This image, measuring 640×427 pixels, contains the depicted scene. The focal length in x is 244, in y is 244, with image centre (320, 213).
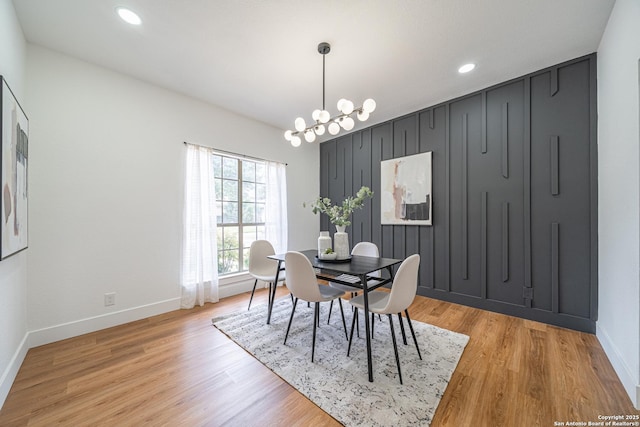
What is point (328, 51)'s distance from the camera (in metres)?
2.28

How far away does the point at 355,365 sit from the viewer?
1896 mm

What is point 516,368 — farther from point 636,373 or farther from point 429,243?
point 429,243

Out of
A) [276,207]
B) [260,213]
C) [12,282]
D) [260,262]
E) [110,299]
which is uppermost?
[276,207]

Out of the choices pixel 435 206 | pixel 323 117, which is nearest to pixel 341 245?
pixel 323 117

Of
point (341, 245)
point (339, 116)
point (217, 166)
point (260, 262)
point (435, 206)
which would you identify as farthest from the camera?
point (217, 166)

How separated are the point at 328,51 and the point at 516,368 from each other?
3.07m

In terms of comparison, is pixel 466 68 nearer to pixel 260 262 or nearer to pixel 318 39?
pixel 318 39

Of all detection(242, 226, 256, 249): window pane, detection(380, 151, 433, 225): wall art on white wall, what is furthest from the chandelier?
detection(242, 226, 256, 249): window pane

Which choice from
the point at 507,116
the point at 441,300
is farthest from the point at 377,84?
the point at 441,300

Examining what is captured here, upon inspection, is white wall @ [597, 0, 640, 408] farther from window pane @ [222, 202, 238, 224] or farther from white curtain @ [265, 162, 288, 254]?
window pane @ [222, 202, 238, 224]

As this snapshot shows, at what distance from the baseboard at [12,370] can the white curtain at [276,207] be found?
2.67 m

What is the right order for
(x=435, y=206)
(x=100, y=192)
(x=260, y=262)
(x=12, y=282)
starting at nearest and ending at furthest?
(x=12, y=282) → (x=100, y=192) → (x=260, y=262) → (x=435, y=206)

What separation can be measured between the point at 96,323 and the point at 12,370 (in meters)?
0.78

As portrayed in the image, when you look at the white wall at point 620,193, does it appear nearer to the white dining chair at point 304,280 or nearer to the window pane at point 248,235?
the white dining chair at point 304,280
